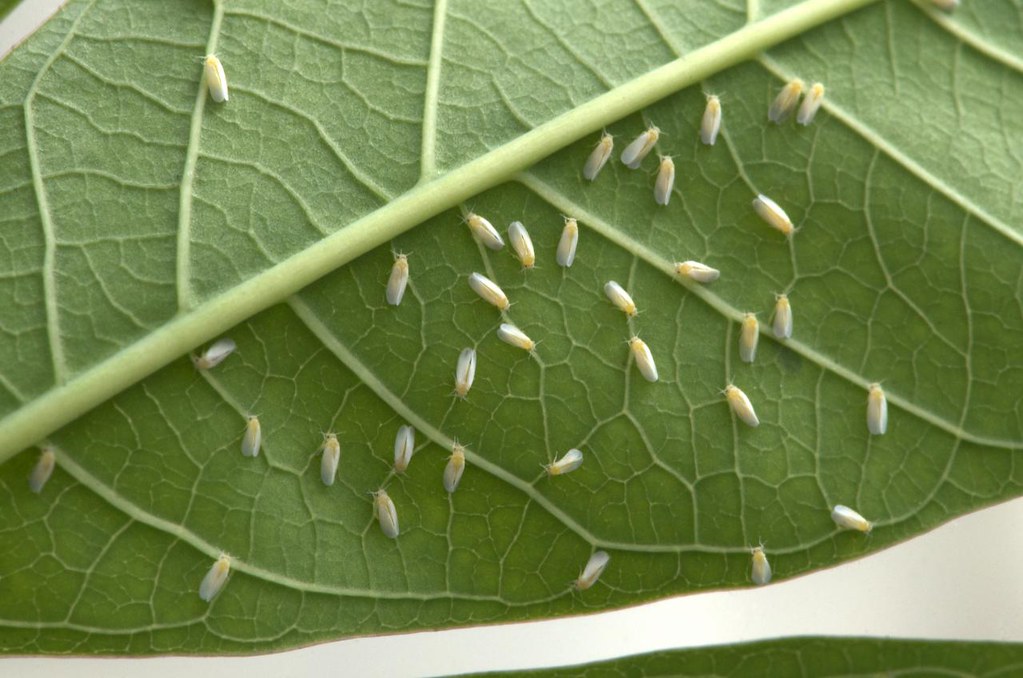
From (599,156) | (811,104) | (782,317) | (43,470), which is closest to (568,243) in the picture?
(599,156)

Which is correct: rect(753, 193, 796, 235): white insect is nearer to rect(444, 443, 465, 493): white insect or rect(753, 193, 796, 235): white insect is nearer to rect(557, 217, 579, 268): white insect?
rect(557, 217, 579, 268): white insect

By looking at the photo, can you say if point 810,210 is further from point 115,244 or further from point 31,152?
point 31,152

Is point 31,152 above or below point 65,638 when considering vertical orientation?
above

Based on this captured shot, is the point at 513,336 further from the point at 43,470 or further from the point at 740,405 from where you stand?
the point at 43,470

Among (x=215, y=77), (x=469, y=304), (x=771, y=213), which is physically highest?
(x=771, y=213)

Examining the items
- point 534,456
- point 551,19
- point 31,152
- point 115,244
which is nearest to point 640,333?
point 534,456

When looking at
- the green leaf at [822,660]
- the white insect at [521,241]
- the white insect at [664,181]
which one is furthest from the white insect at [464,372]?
the green leaf at [822,660]
